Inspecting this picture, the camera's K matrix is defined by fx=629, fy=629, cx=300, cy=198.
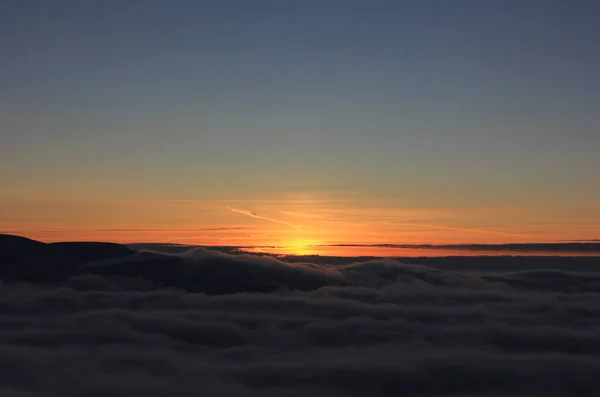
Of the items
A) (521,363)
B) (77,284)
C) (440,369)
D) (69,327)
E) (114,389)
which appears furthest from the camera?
(77,284)

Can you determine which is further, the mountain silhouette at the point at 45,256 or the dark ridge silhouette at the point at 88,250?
the dark ridge silhouette at the point at 88,250

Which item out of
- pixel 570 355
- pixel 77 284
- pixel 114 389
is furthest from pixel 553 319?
pixel 77 284

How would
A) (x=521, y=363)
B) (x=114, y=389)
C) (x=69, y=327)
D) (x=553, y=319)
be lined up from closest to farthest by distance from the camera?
1. (x=114, y=389)
2. (x=521, y=363)
3. (x=69, y=327)
4. (x=553, y=319)

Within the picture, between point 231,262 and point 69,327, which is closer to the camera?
point 69,327

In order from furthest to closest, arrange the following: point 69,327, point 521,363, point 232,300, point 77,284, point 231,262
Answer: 1. point 231,262
2. point 77,284
3. point 232,300
4. point 69,327
5. point 521,363

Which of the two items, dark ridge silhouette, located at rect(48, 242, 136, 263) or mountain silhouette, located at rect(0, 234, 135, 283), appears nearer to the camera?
mountain silhouette, located at rect(0, 234, 135, 283)

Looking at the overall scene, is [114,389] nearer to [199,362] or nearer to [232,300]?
[199,362]

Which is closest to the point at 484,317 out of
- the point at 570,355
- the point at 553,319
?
the point at 553,319

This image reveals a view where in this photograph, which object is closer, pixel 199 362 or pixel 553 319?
pixel 199 362

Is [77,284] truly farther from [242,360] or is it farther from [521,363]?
[521,363]
